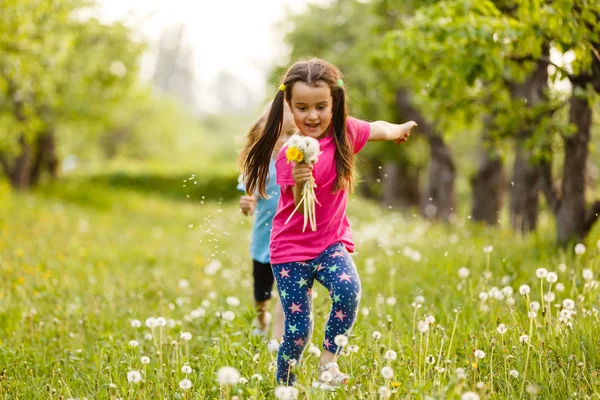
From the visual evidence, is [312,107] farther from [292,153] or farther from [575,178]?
[575,178]

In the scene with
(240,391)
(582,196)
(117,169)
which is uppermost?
(582,196)

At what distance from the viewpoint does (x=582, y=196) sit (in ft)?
22.0

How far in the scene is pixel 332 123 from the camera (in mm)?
3395

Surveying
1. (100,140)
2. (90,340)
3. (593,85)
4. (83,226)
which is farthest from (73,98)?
(100,140)

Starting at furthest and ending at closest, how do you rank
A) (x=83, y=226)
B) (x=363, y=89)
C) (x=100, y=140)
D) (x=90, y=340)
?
(x=100, y=140)
(x=363, y=89)
(x=83, y=226)
(x=90, y=340)

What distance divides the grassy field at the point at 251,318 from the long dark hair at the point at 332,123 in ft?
1.43

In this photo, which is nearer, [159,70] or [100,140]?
[100,140]

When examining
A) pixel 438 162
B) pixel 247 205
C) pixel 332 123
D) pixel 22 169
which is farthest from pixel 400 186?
pixel 332 123

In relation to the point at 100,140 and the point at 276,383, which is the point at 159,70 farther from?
the point at 276,383

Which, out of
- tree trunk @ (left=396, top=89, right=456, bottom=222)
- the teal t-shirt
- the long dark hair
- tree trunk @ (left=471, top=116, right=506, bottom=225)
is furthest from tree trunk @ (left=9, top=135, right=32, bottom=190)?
the long dark hair

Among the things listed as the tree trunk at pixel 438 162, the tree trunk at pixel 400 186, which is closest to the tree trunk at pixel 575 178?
the tree trunk at pixel 438 162

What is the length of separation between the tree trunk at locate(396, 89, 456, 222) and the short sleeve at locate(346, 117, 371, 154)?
40.6ft

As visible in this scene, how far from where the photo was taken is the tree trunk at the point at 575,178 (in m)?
6.58

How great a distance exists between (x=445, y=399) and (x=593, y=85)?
13.4ft
